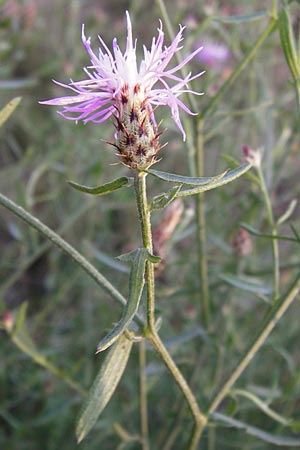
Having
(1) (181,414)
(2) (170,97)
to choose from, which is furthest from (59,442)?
(2) (170,97)

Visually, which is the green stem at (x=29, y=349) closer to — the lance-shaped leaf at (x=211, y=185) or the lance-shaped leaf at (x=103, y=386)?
the lance-shaped leaf at (x=103, y=386)

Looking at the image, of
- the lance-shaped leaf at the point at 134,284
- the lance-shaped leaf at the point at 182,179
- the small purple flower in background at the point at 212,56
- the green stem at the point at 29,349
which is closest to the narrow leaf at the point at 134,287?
the lance-shaped leaf at the point at 134,284

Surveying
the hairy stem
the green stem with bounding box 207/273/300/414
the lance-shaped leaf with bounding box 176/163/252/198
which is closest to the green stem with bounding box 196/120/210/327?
the hairy stem

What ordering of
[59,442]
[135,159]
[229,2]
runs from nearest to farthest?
[135,159] < [59,442] < [229,2]

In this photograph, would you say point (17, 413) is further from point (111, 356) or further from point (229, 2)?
point (229, 2)

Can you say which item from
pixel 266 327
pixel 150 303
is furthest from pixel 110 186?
pixel 266 327

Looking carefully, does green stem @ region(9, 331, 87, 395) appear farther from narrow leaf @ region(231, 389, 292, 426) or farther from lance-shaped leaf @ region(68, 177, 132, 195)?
lance-shaped leaf @ region(68, 177, 132, 195)
